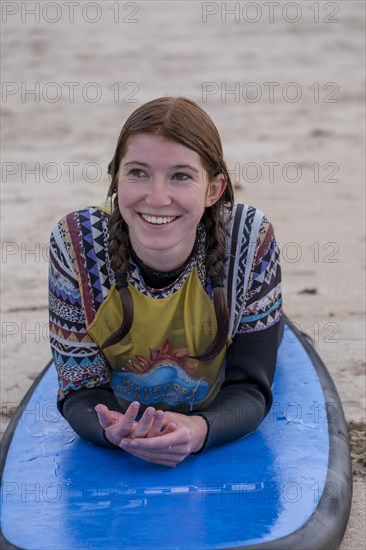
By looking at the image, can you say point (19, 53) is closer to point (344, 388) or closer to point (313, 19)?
point (313, 19)

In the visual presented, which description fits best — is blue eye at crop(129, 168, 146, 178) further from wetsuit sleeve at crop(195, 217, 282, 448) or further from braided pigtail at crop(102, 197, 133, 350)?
wetsuit sleeve at crop(195, 217, 282, 448)

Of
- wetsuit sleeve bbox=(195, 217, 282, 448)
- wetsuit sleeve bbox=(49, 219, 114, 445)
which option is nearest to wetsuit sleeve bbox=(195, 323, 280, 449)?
wetsuit sleeve bbox=(195, 217, 282, 448)

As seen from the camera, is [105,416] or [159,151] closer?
[159,151]

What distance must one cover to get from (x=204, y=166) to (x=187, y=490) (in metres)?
0.95

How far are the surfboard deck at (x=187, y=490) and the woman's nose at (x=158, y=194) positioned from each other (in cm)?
72

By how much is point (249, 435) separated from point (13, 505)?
0.80 meters

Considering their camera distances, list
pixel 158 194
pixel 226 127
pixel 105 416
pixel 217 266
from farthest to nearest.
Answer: pixel 226 127 → pixel 217 266 → pixel 105 416 → pixel 158 194

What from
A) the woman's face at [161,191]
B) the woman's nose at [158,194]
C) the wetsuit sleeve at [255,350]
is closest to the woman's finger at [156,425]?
the wetsuit sleeve at [255,350]

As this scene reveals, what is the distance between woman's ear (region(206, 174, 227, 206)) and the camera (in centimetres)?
312

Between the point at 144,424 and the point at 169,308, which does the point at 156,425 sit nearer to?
the point at 144,424

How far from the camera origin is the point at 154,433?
3043 millimetres

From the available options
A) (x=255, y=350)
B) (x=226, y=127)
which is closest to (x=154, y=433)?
(x=255, y=350)

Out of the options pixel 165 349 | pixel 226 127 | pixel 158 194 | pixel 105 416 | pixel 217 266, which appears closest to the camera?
pixel 158 194

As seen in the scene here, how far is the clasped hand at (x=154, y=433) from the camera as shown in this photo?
118 inches
